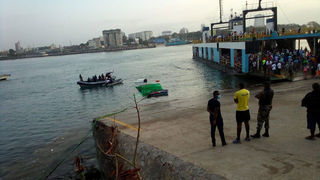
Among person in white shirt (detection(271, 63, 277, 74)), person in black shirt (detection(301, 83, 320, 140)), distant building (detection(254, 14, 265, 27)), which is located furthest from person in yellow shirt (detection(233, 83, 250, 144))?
distant building (detection(254, 14, 265, 27))

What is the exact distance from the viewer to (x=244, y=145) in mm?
7207

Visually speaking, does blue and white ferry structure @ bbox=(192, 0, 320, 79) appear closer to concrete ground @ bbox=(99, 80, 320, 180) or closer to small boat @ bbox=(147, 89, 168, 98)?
small boat @ bbox=(147, 89, 168, 98)

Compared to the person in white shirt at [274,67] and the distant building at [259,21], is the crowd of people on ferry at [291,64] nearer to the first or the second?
the person in white shirt at [274,67]

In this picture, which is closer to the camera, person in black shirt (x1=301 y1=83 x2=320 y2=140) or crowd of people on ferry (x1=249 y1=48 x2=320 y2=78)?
person in black shirt (x1=301 y1=83 x2=320 y2=140)

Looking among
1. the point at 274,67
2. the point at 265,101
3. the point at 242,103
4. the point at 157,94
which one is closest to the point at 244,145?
the point at 242,103

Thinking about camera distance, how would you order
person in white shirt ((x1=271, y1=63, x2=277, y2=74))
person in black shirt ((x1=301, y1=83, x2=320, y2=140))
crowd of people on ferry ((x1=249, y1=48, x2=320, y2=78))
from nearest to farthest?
1. person in black shirt ((x1=301, y1=83, x2=320, y2=140))
2. crowd of people on ferry ((x1=249, y1=48, x2=320, y2=78))
3. person in white shirt ((x1=271, y1=63, x2=277, y2=74))

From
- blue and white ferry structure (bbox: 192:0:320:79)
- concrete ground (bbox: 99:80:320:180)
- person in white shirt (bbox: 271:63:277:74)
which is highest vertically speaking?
blue and white ferry structure (bbox: 192:0:320:79)

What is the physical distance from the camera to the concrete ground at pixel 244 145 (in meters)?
5.59

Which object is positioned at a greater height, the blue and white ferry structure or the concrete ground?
the blue and white ferry structure

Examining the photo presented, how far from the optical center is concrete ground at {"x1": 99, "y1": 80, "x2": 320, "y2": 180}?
5.59 meters

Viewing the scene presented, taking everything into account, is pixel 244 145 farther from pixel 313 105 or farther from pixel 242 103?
pixel 313 105

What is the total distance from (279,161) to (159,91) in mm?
18601

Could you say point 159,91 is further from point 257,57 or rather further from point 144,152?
point 144,152

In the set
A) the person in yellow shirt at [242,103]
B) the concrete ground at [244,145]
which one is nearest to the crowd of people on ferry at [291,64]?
the concrete ground at [244,145]
